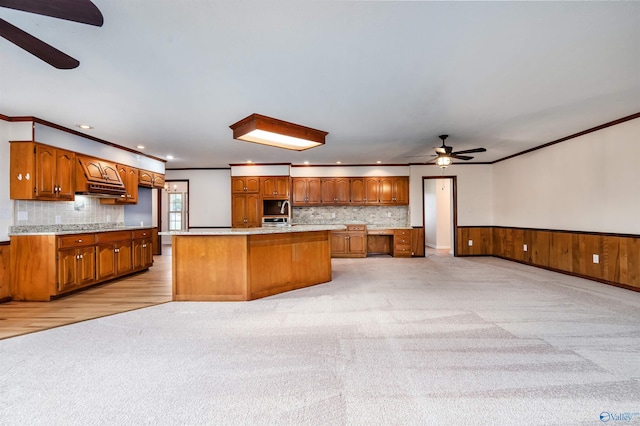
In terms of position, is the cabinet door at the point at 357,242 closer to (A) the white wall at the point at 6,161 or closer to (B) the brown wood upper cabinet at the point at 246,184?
(B) the brown wood upper cabinet at the point at 246,184

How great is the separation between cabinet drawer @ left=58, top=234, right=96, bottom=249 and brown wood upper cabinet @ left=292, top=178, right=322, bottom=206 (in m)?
4.51

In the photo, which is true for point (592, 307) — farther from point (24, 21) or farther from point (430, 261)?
point (24, 21)

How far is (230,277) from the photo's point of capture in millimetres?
3838

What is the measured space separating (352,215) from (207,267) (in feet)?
16.4

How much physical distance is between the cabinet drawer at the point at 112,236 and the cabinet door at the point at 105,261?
8 centimetres

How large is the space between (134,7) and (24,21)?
0.86 metres

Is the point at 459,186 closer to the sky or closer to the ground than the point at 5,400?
closer to the sky

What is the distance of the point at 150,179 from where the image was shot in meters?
6.45

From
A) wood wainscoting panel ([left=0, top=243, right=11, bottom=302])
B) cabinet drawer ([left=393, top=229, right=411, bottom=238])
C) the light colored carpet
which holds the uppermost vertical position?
cabinet drawer ([left=393, top=229, right=411, bottom=238])

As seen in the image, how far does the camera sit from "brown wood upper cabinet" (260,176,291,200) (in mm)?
7500

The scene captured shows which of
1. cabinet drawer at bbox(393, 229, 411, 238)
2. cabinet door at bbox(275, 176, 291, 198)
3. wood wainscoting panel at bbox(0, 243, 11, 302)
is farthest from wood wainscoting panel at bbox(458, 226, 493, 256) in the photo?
wood wainscoting panel at bbox(0, 243, 11, 302)

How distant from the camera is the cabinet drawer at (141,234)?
17.8 feet

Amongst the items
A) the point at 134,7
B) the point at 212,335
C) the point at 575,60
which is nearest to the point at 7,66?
the point at 134,7

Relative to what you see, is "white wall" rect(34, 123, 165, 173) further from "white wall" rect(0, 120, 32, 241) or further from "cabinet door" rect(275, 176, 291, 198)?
"cabinet door" rect(275, 176, 291, 198)
